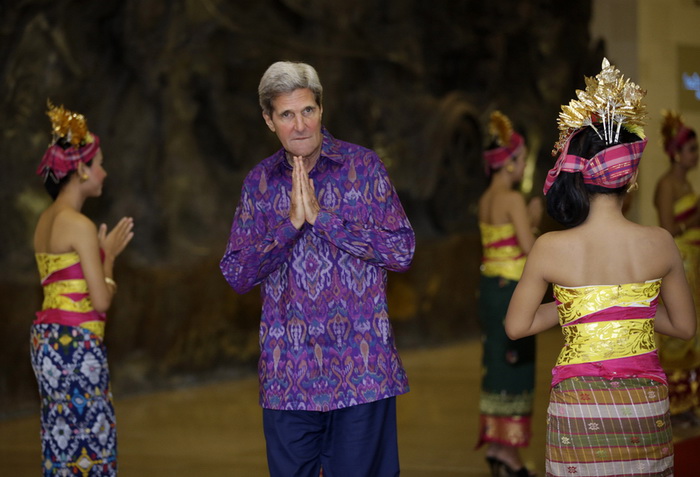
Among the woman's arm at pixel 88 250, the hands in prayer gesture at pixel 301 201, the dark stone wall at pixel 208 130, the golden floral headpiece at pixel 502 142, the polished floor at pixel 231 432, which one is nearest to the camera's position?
the hands in prayer gesture at pixel 301 201

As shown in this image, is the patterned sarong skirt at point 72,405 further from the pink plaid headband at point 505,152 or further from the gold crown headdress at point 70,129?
the pink plaid headband at point 505,152

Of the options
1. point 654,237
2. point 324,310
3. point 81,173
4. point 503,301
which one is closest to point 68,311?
point 81,173

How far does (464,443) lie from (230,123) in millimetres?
3907

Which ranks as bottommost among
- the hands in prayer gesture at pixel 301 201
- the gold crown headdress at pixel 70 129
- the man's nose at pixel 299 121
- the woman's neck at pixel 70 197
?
the hands in prayer gesture at pixel 301 201

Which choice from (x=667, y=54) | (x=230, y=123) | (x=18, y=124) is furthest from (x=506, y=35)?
(x=18, y=124)

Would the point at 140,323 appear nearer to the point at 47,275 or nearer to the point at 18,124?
the point at 18,124

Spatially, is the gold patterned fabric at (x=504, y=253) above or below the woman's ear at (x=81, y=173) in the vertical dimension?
below

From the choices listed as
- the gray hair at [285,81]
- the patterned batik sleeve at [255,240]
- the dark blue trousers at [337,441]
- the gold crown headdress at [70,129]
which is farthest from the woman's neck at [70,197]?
the dark blue trousers at [337,441]

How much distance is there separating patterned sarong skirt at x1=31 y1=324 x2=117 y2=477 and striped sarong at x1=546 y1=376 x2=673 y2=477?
7.99ft

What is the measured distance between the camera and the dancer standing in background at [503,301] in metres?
5.82

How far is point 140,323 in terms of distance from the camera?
859cm

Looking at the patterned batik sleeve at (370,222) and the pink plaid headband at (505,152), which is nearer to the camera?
the patterned batik sleeve at (370,222)

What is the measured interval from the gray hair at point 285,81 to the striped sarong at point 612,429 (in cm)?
120

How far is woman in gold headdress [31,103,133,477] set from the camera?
4691mm
